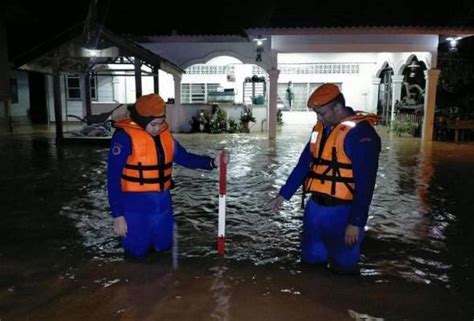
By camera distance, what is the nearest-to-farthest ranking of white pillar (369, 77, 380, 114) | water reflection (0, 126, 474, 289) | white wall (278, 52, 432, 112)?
1. water reflection (0, 126, 474, 289)
2. white wall (278, 52, 432, 112)
3. white pillar (369, 77, 380, 114)

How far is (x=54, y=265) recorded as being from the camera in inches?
180

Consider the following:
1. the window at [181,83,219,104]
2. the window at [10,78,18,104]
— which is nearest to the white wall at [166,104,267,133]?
the window at [181,83,219,104]

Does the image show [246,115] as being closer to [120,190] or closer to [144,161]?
[144,161]

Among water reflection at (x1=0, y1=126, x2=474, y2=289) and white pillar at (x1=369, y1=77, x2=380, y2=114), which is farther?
white pillar at (x1=369, y1=77, x2=380, y2=114)

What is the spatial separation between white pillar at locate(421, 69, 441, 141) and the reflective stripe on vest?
1482 cm

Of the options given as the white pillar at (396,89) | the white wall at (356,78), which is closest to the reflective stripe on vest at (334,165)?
the white pillar at (396,89)

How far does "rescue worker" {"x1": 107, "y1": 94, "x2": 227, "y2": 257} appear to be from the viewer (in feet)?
13.9

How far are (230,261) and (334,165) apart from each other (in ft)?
5.24

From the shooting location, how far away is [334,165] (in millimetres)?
3959

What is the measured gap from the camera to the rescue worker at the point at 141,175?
4238 mm

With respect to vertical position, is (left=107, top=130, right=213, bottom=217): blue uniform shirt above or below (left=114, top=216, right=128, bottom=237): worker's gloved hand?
above

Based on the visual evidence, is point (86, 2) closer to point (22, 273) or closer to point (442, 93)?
point (442, 93)

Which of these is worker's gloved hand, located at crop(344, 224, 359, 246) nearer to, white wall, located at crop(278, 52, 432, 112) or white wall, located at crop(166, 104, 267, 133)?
white wall, located at crop(166, 104, 267, 133)

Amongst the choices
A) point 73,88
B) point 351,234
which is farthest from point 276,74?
point 351,234
